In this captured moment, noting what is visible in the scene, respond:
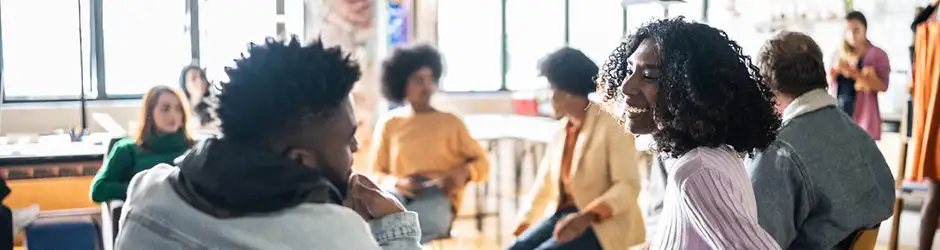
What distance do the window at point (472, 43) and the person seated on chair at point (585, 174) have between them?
16.2ft

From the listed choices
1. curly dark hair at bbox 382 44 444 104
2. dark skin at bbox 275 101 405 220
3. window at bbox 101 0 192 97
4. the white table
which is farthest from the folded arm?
window at bbox 101 0 192 97

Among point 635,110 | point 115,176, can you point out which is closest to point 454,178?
point 115,176

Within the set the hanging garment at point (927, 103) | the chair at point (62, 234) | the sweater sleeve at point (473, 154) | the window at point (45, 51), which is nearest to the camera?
the sweater sleeve at point (473, 154)

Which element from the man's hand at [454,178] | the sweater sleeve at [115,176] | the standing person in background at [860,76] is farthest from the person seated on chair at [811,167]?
the standing person in background at [860,76]

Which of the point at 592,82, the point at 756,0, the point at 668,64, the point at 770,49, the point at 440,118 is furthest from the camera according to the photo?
the point at 756,0

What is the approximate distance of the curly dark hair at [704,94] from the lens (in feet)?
4.71

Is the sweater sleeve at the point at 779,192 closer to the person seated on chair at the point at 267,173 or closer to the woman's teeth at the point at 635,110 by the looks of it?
the woman's teeth at the point at 635,110

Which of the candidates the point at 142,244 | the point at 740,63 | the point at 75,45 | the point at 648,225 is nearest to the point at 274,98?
the point at 142,244

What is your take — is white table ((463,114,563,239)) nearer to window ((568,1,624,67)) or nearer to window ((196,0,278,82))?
window ((196,0,278,82))

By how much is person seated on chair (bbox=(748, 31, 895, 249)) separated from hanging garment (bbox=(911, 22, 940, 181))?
6.56 ft

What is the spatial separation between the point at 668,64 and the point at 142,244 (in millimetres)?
840

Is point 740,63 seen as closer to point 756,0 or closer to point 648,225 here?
point 648,225

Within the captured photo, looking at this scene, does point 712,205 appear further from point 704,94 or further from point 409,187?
point 409,187

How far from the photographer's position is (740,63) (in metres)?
1.47
